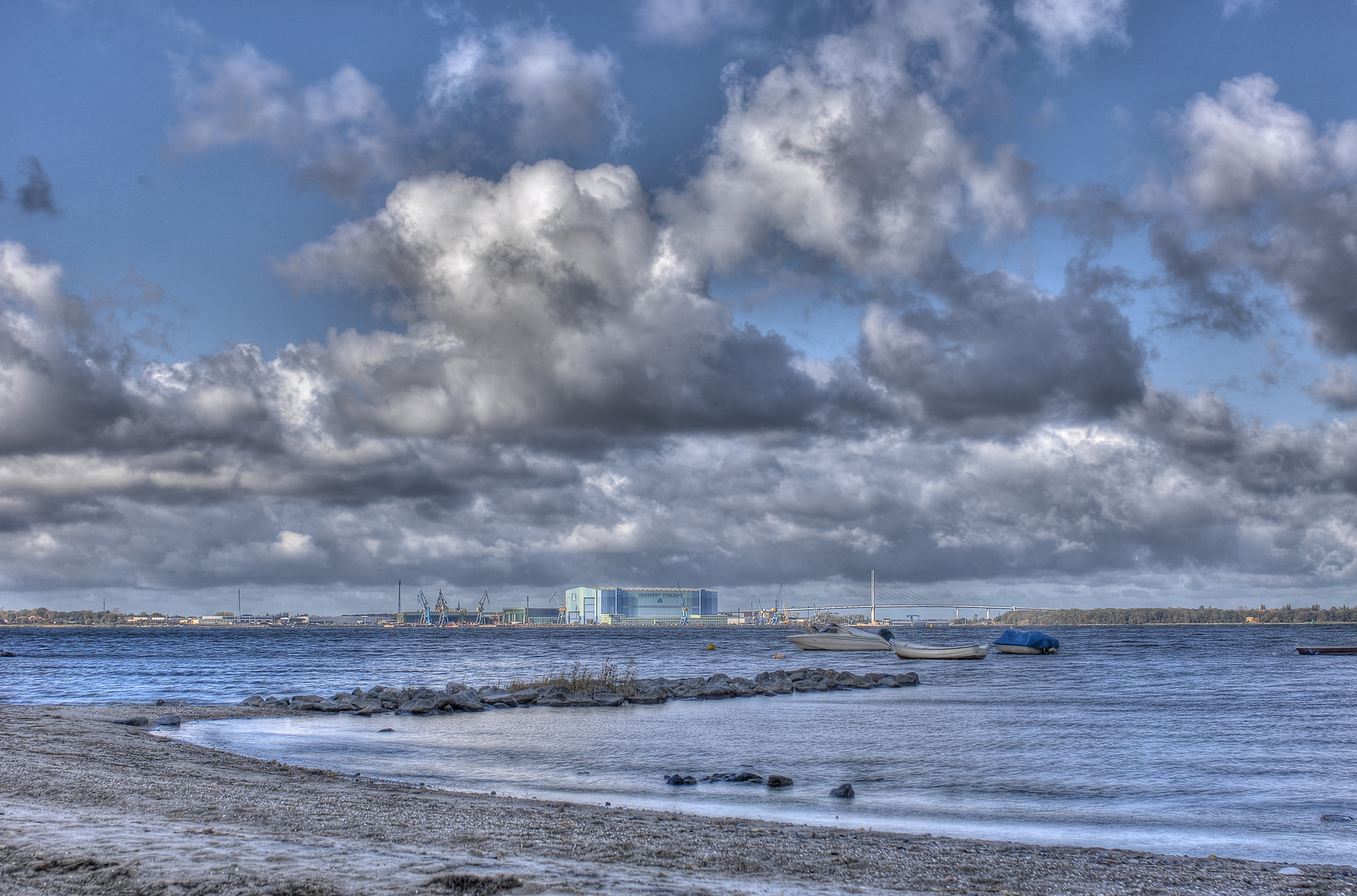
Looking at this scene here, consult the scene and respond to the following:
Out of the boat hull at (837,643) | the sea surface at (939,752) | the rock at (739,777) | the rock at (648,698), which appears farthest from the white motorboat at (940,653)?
the rock at (739,777)

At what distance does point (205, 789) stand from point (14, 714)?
64.7 ft

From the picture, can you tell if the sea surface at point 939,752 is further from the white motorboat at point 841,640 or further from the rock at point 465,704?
the white motorboat at point 841,640

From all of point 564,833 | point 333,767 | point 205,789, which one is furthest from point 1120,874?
point 333,767

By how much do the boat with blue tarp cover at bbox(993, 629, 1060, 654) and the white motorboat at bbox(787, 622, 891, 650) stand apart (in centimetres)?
1312

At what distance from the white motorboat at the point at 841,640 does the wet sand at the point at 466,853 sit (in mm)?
91166

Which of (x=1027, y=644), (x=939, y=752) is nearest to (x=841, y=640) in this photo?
(x=1027, y=644)

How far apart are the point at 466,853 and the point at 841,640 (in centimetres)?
9763

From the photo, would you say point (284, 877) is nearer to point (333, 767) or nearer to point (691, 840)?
point (691, 840)

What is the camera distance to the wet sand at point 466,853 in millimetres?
8820

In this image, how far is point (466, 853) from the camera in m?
10.4

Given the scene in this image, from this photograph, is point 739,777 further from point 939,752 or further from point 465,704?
point 465,704

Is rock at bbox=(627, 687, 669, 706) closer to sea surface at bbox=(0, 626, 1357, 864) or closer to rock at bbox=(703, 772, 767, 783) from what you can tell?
sea surface at bbox=(0, 626, 1357, 864)

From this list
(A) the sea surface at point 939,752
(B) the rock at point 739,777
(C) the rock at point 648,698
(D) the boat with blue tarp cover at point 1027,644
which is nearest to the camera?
(A) the sea surface at point 939,752

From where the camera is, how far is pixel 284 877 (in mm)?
8625
